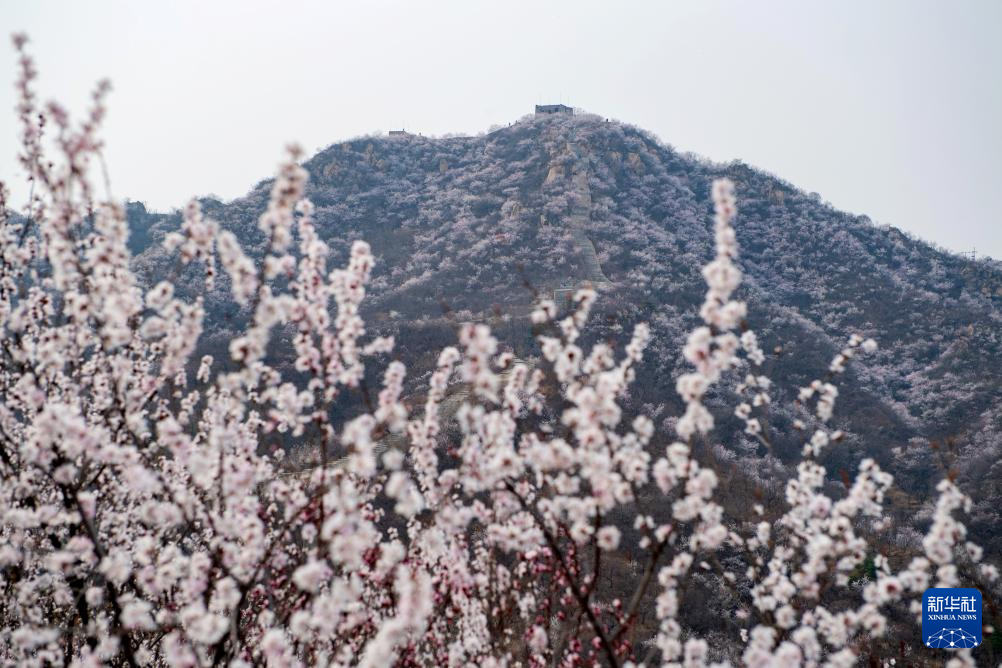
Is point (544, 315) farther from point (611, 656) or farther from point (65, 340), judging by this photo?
point (65, 340)

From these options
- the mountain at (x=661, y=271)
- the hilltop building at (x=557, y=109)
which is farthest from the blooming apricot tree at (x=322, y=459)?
the hilltop building at (x=557, y=109)

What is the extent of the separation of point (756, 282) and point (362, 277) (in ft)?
155

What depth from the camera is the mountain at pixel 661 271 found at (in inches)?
1111

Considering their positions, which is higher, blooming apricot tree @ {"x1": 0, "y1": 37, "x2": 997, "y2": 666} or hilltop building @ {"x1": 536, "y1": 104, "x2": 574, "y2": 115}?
hilltop building @ {"x1": 536, "y1": 104, "x2": 574, "y2": 115}

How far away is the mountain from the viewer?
28.2 m

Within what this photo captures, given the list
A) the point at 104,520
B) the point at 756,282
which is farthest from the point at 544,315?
the point at 756,282

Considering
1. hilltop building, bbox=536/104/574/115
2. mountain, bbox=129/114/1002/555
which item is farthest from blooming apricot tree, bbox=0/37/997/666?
hilltop building, bbox=536/104/574/115

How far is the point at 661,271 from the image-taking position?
42.5m

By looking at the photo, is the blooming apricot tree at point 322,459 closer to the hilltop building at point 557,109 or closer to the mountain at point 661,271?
the mountain at point 661,271

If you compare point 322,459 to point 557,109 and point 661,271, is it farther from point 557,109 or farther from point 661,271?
point 557,109

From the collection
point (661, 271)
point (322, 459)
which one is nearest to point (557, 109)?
point (661, 271)

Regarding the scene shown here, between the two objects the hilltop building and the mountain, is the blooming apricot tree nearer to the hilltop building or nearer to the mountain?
the mountain

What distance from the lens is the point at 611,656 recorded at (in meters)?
3.47

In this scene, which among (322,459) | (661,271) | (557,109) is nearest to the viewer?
(322,459)
